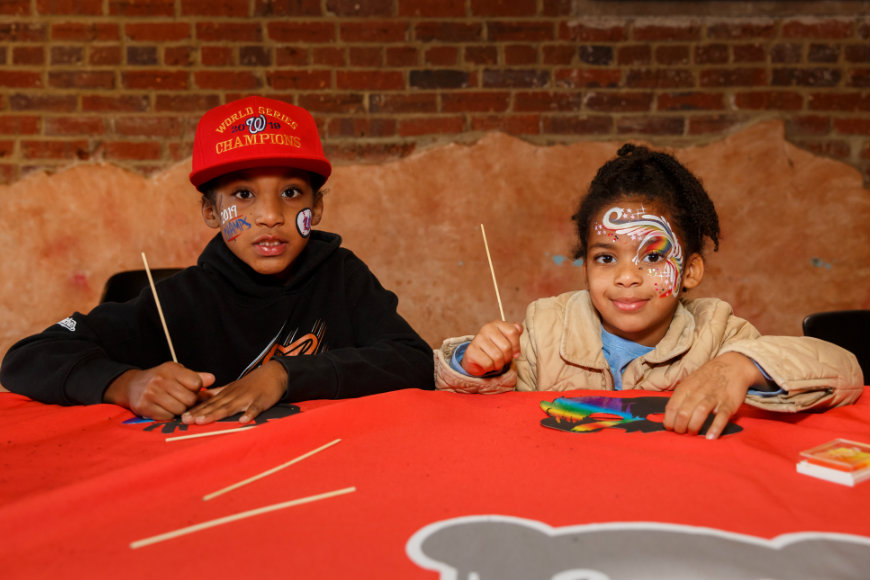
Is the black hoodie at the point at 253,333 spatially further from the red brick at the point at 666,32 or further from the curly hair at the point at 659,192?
the red brick at the point at 666,32

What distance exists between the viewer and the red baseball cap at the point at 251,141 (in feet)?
4.63

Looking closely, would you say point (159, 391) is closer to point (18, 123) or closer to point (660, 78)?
point (18, 123)

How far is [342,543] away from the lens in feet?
1.91

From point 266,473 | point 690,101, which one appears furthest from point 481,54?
point 266,473

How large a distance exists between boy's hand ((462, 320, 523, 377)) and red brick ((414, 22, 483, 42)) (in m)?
1.72

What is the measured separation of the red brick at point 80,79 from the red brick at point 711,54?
225cm

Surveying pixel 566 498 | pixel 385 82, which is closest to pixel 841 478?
pixel 566 498

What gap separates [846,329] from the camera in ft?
5.49

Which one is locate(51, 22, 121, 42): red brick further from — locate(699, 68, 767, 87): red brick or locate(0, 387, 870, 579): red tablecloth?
locate(699, 68, 767, 87): red brick

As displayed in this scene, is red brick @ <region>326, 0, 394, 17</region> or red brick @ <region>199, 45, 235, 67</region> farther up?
red brick @ <region>326, 0, 394, 17</region>

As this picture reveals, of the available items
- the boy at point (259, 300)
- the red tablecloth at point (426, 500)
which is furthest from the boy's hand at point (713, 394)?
the boy at point (259, 300)

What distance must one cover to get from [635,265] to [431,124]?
1.50 meters

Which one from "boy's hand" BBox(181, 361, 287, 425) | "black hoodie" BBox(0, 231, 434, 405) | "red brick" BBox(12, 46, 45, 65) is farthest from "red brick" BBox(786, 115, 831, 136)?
"red brick" BBox(12, 46, 45, 65)

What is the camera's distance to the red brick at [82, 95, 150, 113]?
261 centimetres
